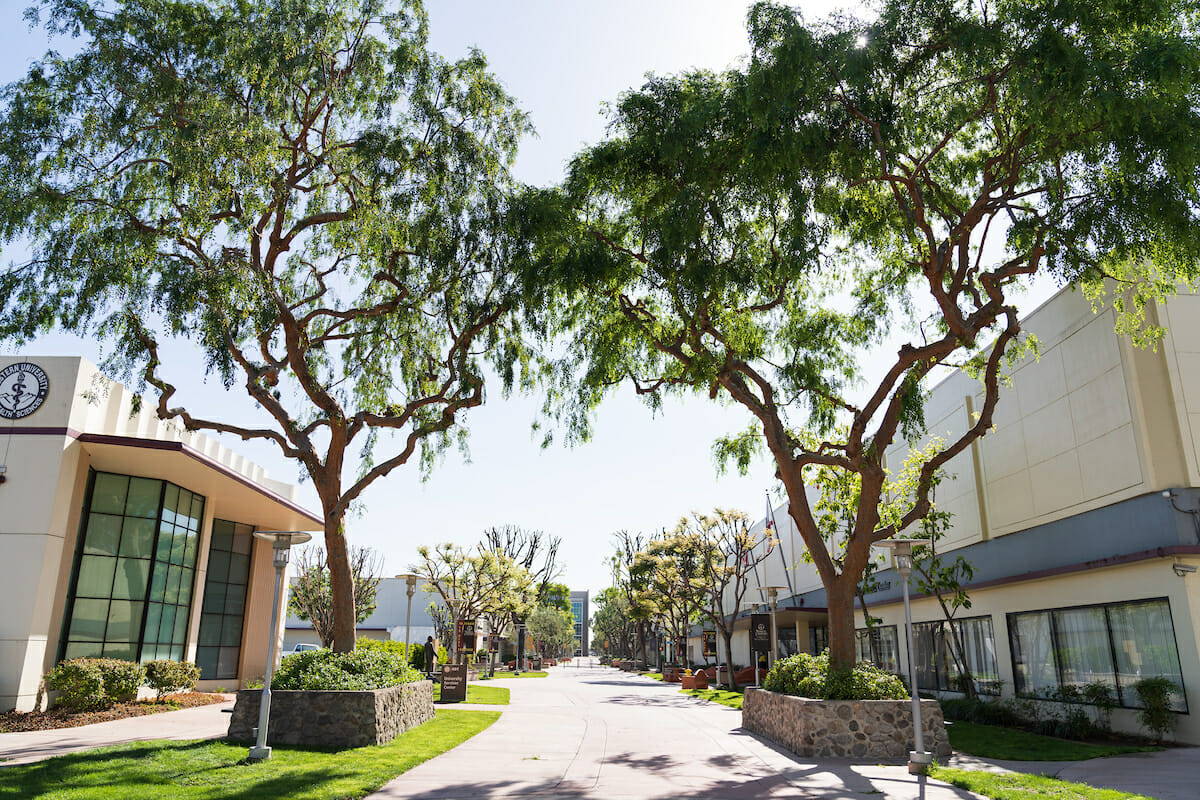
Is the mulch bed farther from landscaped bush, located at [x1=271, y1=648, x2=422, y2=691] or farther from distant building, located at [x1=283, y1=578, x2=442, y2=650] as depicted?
distant building, located at [x1=283, y1=578, x2=442, y2=650]

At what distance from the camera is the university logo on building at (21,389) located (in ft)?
53.0

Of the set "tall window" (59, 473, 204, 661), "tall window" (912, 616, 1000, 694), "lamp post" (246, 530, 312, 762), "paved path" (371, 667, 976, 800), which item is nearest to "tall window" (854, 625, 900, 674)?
"tall window" (912, 616, 1000, 694)

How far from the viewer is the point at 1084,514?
15.9m

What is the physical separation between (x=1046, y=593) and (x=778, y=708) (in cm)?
751

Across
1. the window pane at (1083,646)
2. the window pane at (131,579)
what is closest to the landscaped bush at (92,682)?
the window pane at (131,579)

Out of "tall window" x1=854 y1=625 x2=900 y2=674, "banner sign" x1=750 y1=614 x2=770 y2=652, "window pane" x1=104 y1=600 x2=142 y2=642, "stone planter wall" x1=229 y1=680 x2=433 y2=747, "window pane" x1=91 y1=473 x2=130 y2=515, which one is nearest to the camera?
"stone planter wall" x1=229 y1=680 x2=433 y2=747

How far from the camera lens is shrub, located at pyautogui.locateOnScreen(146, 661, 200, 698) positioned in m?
18.6

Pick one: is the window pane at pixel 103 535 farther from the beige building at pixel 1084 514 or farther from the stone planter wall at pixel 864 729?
the beige building at pixel 1084 514

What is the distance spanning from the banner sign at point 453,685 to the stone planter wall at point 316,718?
35.0 feet

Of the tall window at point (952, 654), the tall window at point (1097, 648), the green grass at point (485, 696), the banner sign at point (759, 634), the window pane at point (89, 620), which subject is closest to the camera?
the tall window at point (1097, 648)

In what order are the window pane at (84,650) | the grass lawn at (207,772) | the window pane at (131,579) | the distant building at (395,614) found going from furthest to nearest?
the distant building at (395,614) → the window pane at (131,579) → the window pane at (84,650) → the grass lawn at (207,772)

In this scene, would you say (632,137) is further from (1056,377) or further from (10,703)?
(10,703)

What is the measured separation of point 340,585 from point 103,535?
7323 mm

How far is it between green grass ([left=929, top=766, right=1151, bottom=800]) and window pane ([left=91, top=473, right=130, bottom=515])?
17808 mm
